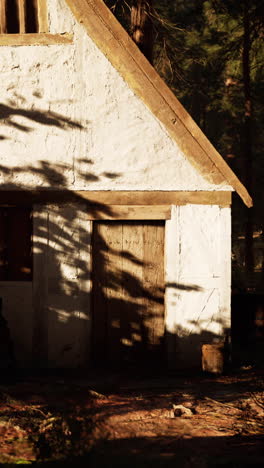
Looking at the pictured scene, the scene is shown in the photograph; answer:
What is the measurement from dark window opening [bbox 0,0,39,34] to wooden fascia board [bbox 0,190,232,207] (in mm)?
2511

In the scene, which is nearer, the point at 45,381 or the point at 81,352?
the point at 45,381

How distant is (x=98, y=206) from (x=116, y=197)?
1.03ft

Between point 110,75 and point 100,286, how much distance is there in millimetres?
3270

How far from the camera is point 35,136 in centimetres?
977

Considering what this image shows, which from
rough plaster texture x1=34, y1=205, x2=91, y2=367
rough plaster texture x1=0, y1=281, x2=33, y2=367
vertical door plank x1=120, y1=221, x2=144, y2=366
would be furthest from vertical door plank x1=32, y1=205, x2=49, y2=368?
vertical door plank x1=120, y1=221, x2=144, y2=366

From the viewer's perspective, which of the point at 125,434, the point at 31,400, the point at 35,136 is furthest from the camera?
the point at 35,136

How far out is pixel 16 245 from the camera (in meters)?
10.0

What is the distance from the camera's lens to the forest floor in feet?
20.7

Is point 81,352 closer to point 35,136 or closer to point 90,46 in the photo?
point 35,136

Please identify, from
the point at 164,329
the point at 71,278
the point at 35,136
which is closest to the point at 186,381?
the point at 164,329

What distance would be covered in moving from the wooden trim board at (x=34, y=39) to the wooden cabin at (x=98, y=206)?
2 centimetres

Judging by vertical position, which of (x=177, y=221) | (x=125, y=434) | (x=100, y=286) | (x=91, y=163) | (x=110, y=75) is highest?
(x=110, y=75)

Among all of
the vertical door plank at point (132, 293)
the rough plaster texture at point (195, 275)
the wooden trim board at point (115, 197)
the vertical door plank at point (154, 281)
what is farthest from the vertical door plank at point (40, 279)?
the rough plaster texture at point (195, 275)

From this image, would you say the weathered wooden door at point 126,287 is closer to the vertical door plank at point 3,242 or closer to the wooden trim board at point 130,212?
the wooden trim board at point 130,212
